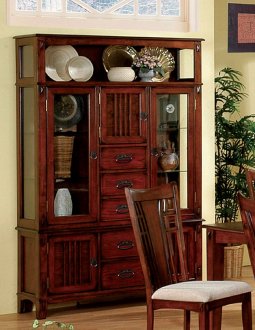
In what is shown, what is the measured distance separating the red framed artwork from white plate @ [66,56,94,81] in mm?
2220

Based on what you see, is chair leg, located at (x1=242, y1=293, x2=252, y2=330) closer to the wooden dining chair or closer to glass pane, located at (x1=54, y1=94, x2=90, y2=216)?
the wooden dining chair

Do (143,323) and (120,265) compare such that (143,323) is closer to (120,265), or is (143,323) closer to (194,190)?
(120,265)

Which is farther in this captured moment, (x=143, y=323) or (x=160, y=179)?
(x=160, y=179)

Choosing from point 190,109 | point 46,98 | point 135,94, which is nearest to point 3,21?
point 46,98

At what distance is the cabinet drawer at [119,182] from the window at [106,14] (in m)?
1.07

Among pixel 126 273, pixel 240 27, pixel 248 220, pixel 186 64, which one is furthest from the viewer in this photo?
pixel 240 27

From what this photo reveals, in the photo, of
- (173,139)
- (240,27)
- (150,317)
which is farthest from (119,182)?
(240,27)

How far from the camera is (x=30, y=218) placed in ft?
19.7

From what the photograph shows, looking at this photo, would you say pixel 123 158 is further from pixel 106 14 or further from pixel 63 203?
pixel 106 14

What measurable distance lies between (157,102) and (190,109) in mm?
268

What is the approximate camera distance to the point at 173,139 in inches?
251

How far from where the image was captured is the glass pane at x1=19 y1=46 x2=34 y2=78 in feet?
19.5

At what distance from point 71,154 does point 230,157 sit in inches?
76.2

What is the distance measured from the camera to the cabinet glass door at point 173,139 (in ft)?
20.7
